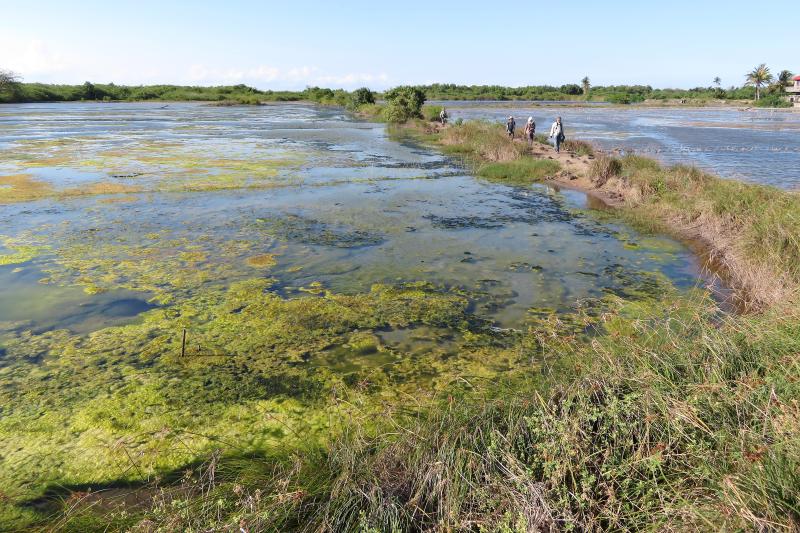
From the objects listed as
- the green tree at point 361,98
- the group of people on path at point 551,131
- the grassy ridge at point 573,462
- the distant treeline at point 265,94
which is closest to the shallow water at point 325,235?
the grassy ridge at point 573,462

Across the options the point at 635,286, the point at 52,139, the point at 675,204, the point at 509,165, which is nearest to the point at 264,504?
the point at 635,286

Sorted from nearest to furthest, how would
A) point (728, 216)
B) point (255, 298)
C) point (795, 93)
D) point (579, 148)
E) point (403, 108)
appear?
point (255, 298) → point (728, 216) → point (579, 148) → point (403, 108) → point (795, 93)

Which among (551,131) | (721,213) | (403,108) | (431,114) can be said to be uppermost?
Result: (403,108)

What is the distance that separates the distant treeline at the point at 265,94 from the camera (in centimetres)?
7069

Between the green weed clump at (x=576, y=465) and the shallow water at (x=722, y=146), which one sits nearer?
the green weed clump at (x=576, y=465)

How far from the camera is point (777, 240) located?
305 inches

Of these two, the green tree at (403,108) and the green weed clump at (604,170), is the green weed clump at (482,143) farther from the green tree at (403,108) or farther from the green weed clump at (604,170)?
the green tree at (403,108)

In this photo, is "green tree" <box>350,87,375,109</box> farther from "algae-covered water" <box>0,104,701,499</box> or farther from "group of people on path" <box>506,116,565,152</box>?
"algae-covered water" <box>0,104,701,499</box>

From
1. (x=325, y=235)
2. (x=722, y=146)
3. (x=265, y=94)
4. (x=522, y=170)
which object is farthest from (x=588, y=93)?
(x=325, y=235)

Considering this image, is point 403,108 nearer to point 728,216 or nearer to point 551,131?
point 551,131

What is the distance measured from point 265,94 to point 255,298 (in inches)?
3646

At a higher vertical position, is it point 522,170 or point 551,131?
point 551,131

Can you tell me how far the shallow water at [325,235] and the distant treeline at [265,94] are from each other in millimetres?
43698

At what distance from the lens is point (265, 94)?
91562mm
